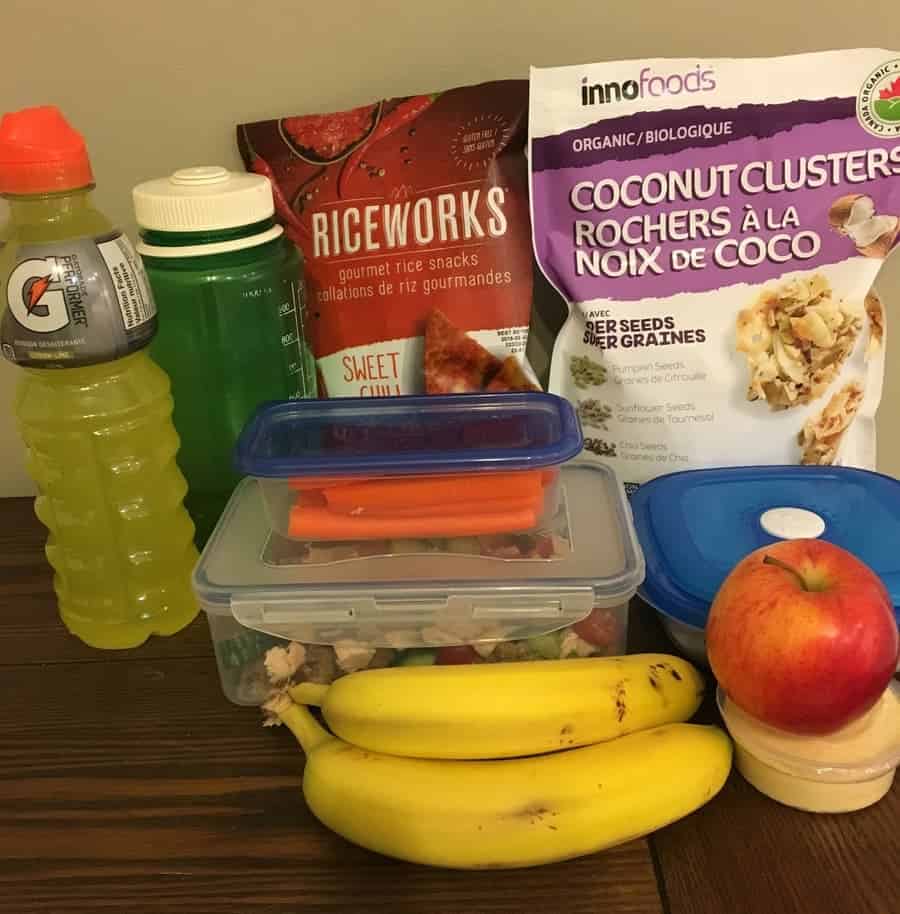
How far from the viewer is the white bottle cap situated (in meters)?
0.66

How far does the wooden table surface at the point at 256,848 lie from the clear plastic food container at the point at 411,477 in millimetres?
150

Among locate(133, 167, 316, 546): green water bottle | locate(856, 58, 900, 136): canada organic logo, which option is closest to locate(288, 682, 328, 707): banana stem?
locate(133, 167, 316, 546): green water bottle

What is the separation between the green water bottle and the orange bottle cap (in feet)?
0.26

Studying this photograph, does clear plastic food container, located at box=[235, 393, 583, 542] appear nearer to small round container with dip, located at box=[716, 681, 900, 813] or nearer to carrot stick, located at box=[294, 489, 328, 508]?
carrot stick, located at box=[294, 489, 328, 508]

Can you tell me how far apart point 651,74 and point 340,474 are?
0.39 meters

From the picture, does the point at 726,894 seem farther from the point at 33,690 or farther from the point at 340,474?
the point at 33,690

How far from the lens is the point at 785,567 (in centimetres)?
53

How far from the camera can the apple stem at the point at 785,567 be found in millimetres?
527

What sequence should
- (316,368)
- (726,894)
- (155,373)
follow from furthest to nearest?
(316,368)
(155,373)
(726,894)

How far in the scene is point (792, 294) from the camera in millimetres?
731

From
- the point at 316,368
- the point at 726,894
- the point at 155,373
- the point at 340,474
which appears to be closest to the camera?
the point at 726,894

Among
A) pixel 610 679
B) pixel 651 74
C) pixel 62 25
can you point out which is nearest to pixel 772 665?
pixel 610 679

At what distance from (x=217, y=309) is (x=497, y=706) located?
1.28 ft

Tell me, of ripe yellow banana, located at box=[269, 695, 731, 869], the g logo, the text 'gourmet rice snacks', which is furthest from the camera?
the text 'gourmet rice snacks'
